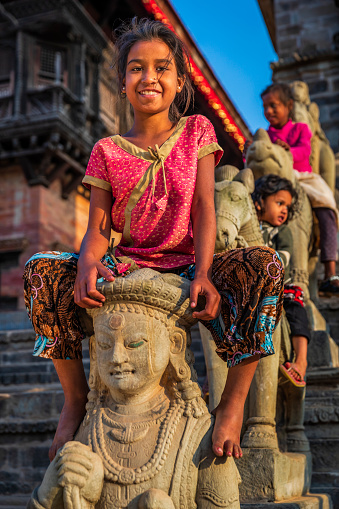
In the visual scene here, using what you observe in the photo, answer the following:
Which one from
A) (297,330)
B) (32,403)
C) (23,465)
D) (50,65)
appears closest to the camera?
(297,330)

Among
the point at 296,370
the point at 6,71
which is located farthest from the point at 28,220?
the point at 296,370

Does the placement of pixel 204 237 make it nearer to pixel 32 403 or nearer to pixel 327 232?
pixel 32 403

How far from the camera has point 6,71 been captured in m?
19.1

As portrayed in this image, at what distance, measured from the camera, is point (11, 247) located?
17.3 meters

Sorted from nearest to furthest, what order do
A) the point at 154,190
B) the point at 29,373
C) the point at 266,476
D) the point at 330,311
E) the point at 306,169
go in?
1. the point at 154,190
2. the point at 266,476
3. the point at 29,373
4. the point at 330,311
5. the point at 306,169

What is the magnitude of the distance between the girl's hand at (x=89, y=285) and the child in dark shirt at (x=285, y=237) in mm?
1397

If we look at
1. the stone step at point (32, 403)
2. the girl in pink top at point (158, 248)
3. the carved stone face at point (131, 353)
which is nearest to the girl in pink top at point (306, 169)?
the stone step at point (32, 403)

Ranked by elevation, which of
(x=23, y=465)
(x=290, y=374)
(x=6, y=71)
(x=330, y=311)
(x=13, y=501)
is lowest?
(x=13, y=501)

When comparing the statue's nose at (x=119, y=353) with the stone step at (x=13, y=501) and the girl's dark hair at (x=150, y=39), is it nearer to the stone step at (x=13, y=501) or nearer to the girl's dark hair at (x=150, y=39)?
the girl's dark hair at (x=150, y=39)

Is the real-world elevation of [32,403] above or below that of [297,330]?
below

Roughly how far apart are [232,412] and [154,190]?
2.77ft

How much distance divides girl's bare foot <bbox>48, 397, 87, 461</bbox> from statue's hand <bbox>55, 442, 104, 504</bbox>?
24cm

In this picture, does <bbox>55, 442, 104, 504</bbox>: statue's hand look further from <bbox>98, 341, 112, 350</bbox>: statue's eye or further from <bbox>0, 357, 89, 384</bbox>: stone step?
<bbox>0, 357, 89, 384</bbox>: stone step

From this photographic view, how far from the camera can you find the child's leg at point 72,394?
213 cm
